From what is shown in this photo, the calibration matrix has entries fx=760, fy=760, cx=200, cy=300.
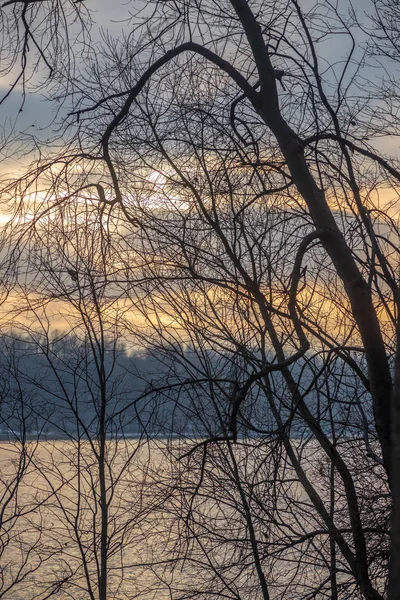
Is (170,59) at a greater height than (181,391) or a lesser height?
greater

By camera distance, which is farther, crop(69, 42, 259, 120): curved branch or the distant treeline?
the distant treeline

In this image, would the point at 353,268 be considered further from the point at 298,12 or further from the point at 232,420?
the point at 298,12

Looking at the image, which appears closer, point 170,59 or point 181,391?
point 170,59

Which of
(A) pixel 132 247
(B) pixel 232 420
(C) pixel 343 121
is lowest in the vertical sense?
(B) pixel 232 420

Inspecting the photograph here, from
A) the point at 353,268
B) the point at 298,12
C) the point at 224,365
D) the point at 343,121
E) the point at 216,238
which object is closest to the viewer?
the point at 353,268

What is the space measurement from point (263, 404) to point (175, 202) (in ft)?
7.85

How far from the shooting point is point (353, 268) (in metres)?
4.27

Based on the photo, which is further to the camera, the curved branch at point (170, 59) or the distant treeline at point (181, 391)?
the distant treeline at point (181, 391)

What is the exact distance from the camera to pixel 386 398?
13.3ft

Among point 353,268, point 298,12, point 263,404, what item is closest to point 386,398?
point 353,268

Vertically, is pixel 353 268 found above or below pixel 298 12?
below

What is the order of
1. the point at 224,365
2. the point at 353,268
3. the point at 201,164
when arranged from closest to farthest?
the point at 353,268 → the point at 201,164 → the point at 224,365

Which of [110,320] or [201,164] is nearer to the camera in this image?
[201,164]

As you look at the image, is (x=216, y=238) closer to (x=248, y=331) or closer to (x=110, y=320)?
(x=248, y=331)
